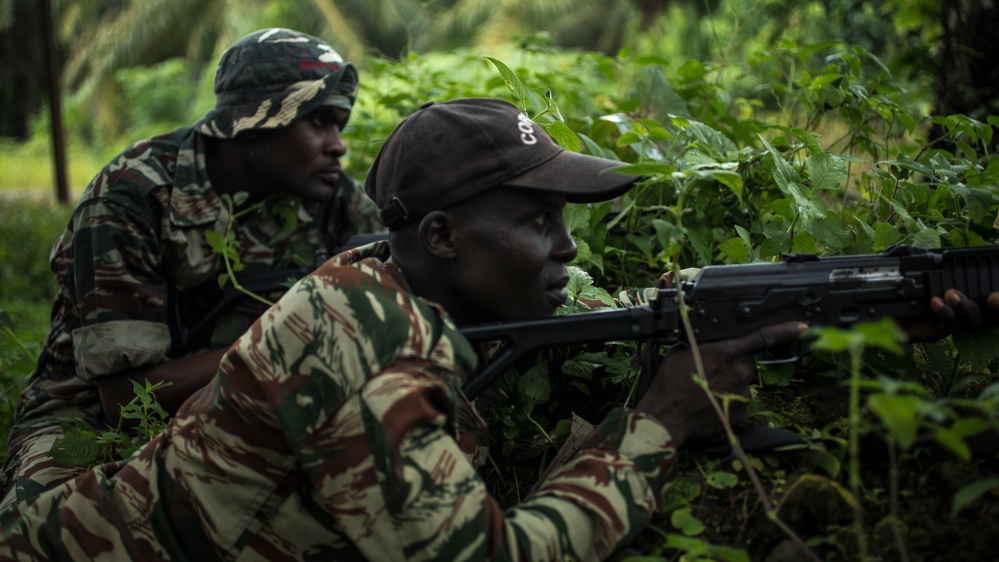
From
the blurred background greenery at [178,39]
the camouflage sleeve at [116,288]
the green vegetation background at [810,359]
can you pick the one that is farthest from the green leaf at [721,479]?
the blurred background greenery at [178,39]

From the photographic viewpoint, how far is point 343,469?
6.18ft

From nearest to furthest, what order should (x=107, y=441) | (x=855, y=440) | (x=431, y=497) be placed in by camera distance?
(x=855, y=440) → (x=431, y=497) → (x=107, y=441)

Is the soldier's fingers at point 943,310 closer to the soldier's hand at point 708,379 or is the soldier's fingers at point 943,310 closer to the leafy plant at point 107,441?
the soldier's hand at point 708,379

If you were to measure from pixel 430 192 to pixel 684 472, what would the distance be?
37.8 inches

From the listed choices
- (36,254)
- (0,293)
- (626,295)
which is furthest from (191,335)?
(36,254)

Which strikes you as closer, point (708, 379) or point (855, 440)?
point (855, 440)

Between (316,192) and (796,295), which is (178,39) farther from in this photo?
(796,295)

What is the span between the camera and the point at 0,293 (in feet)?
25.7

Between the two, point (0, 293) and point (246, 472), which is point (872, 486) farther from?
point (0, 293)

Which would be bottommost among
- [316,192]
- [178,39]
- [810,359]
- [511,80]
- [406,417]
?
[178,39]

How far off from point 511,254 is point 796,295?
2.35 ft

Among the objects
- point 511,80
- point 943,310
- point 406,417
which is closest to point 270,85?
point 511,80

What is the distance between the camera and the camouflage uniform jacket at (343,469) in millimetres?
1854

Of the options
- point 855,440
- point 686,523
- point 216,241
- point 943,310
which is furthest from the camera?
point 216,241
